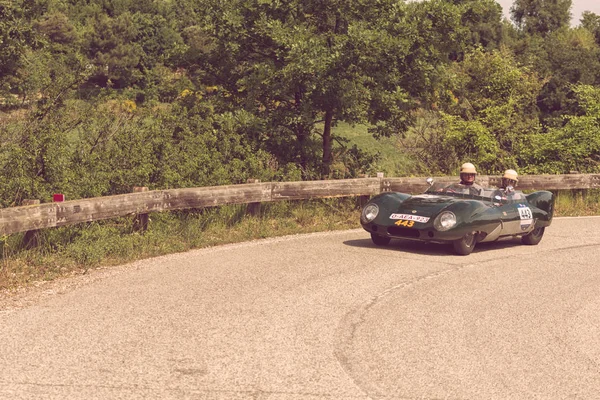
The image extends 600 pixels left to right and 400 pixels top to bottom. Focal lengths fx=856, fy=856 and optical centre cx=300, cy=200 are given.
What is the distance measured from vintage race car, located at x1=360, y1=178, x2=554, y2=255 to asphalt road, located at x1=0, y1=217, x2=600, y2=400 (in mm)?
535

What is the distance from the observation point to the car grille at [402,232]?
12.7 m

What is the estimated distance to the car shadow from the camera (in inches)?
520

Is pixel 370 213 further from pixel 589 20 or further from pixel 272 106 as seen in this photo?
pixel 589 20

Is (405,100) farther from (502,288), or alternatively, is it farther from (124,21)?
(124,21)

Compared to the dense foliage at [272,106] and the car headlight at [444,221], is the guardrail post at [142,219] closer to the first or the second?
the dense foliage at [272,106]

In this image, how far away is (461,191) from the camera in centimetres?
1388

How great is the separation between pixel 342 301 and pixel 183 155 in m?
6.95

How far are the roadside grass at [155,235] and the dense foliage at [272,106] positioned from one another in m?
0.77

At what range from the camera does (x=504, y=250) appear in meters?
13.8

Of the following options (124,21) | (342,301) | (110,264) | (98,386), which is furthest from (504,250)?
(124,21)

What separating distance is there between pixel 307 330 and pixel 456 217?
215 inches

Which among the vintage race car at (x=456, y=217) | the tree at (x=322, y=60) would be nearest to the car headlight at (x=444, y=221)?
the vintage race car at (x=456, y=217)

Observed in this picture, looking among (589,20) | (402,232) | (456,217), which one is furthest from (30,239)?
(589,20)

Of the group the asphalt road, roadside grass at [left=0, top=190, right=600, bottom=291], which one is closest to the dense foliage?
roadside grass at [left=0, top=190, right=600, bottom=291]
